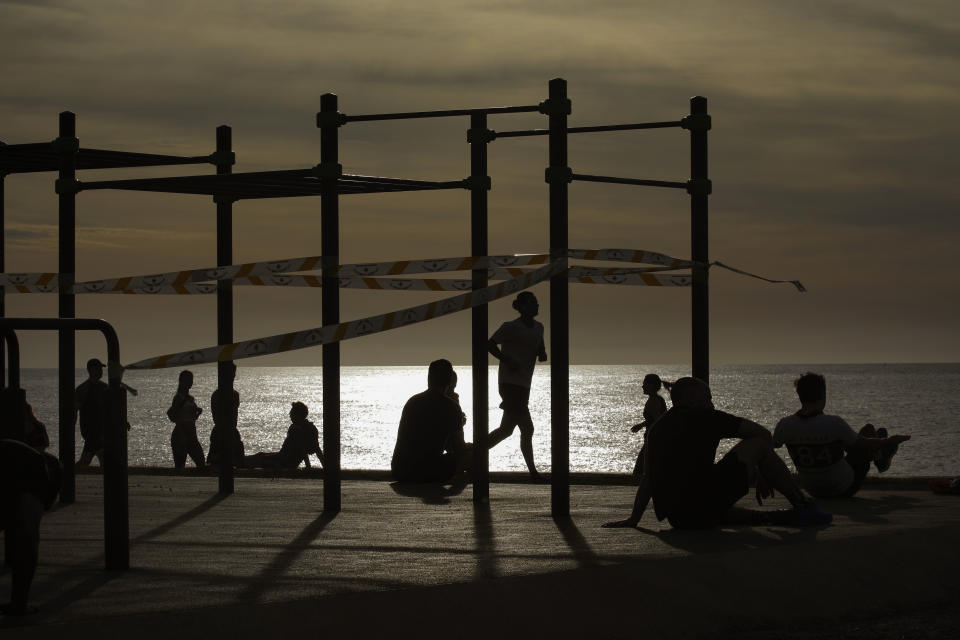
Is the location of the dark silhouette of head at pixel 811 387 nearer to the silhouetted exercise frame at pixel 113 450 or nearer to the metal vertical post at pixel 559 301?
the metal vertical post at pixel 559 301

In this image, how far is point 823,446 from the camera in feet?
35.2

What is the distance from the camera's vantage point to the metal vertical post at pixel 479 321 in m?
11.3

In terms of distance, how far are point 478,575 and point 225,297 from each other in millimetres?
6073

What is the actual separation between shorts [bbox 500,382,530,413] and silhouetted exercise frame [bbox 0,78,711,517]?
1.50 m

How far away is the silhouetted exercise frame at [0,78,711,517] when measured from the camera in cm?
1009

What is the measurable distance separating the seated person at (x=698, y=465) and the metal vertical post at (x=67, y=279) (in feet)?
16.2

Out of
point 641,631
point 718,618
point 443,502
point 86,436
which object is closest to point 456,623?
point 641,631

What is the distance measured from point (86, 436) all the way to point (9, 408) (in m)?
11.1

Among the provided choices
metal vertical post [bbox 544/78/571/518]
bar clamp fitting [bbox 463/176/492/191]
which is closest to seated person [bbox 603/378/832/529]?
metal vertical post [bbox 544/78/571/518]

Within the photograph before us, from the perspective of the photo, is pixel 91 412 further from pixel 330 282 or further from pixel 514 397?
pixel 330 282

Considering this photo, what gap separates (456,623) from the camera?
603 centimetres

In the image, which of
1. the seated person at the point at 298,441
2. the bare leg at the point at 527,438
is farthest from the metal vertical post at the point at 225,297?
the seated person at the point at 298,441

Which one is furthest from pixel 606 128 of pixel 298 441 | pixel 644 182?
pixel 298 441

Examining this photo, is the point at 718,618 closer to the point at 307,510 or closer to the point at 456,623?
the point at 456,623
